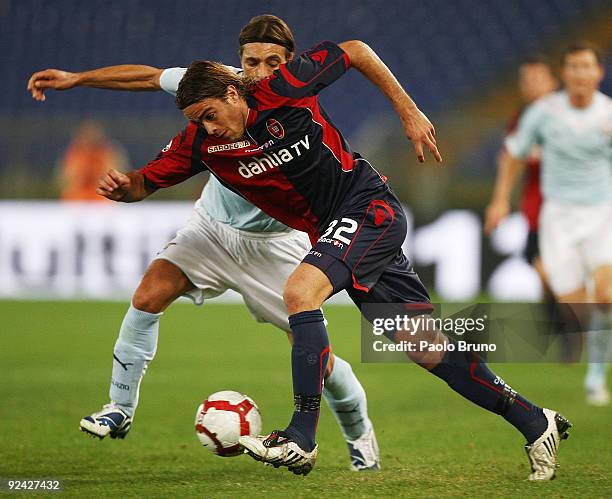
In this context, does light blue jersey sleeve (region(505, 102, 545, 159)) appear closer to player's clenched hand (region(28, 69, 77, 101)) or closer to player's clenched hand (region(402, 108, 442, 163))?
player's clenched hand (region(402, 108, 442, 163))

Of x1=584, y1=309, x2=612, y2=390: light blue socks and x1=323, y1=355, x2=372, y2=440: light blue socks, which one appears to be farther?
x1=584, y1=309, x2=612, y2=390: light blue socks

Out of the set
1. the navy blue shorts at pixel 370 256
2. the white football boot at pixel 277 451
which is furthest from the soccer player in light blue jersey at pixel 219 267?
the white football boot at pixel 277 451

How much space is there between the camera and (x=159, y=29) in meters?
17.8

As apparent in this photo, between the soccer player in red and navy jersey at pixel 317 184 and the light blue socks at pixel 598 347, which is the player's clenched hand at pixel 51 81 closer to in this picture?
the soccer player in red and navy jersey at pixel 317 184

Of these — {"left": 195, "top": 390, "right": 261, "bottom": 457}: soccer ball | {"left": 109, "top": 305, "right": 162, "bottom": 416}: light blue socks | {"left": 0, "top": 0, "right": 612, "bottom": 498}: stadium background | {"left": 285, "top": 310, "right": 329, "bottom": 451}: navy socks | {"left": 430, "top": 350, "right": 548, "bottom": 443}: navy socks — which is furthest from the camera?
{"left": 109, "top": 305, "right": 162, "bottom": 416}: light blue socks

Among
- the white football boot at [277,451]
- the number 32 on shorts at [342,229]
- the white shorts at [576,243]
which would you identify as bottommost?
the white football boot at [277,451]

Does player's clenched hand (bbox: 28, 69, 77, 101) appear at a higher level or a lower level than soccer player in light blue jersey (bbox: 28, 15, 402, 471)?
higher

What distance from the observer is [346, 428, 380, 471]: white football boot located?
5.08 metres

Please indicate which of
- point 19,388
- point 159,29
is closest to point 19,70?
point 159,29

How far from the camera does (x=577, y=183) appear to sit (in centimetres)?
817

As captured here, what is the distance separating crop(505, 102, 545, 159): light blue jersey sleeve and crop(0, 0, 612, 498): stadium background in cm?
179

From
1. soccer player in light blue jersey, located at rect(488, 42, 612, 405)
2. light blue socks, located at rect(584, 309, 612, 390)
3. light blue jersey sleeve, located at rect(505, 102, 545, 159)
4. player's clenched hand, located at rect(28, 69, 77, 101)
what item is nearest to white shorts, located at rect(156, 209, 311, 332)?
player's clenched hand, located at rect(28, 69, 77, 101)

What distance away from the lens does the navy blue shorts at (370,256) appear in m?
4.45

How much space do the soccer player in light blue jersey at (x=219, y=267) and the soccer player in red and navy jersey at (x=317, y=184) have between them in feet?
1.80
